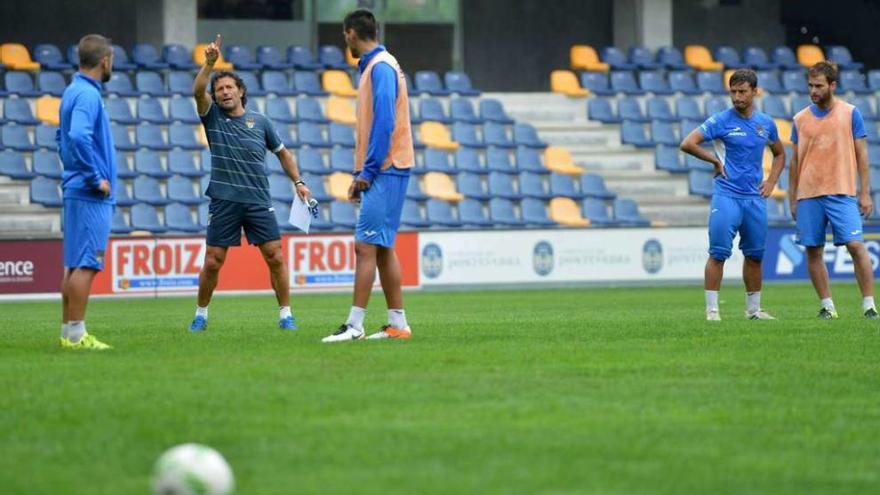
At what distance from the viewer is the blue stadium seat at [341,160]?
103ft

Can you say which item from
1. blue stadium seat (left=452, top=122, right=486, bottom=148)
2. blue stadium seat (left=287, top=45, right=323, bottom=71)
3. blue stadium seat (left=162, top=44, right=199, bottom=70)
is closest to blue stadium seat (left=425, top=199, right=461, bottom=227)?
blue stadium seat (left=452, top=122, right=486, bottom=148)

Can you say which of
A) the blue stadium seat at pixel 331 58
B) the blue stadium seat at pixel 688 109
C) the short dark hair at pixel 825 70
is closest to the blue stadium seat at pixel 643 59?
the blue stadium seat at pixel 688 109

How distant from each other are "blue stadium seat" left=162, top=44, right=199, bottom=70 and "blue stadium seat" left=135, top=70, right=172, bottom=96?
0.49 m

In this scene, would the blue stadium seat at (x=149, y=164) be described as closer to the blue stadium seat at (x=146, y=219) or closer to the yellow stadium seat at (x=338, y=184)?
the blue stadium seat at (x=146, y=219)

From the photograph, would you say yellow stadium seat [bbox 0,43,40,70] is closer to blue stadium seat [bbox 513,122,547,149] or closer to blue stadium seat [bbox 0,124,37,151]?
blue stadium seat [bbox 0,124,37,151]

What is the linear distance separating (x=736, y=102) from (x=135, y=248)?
12.5m

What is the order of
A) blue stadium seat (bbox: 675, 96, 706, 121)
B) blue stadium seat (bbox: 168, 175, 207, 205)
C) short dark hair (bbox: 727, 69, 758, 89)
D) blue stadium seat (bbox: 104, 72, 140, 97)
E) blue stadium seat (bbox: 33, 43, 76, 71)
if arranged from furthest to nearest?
blue stadium seat (bbox: 675, 96, 706, 121)
blue stadium seat (bbox: 33, 43, 76, 71)
blue stadium seat (bbox: 104, 72, 140, 97)
blue stadium seat (bbox: 168, 175, 207, 205)
short dark hair (bbox: 727, 69, 758, 89)

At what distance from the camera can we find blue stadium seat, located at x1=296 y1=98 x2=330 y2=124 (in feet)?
107

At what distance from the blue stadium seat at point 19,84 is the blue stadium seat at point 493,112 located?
8.69 m

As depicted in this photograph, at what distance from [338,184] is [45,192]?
203 inches

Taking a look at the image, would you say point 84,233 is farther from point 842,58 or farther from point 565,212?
point 842,58

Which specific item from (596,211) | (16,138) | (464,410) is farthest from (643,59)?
(464,410)

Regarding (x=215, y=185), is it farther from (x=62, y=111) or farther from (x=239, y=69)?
(x=239, y=69)

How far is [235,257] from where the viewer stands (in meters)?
25.8
